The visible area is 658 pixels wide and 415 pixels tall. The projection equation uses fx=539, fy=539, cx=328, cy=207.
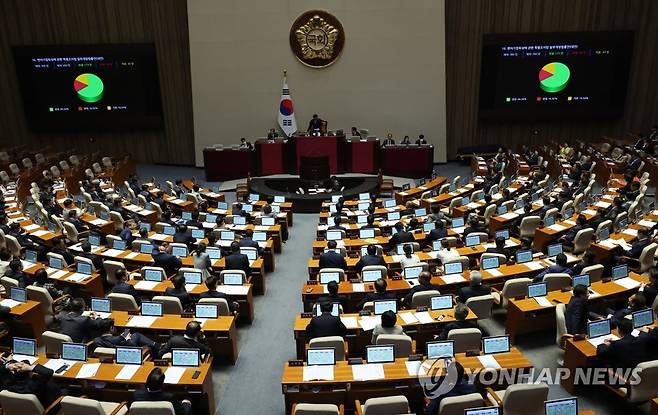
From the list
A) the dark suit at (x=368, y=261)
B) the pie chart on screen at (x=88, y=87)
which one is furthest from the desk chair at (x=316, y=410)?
the pie chart on screen at (x=88, y=87)

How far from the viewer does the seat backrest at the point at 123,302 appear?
8.77 meters

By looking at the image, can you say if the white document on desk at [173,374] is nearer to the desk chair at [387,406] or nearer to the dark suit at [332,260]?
the desk chair at [387,406]

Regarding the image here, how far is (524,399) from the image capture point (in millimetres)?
5848

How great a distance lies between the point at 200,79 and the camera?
22.3m

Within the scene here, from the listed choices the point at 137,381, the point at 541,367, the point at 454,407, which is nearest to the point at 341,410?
the point at 454,407

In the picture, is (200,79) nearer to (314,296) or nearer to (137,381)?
(314,296)

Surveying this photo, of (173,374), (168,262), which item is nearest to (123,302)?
(168,262)

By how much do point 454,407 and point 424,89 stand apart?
18161 millimetres

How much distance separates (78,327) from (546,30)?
20.8m

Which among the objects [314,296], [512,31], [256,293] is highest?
[512,31]

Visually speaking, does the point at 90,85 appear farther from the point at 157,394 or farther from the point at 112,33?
the point at 157,394

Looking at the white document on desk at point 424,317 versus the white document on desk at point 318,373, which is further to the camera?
the white document on desk at point 424,317

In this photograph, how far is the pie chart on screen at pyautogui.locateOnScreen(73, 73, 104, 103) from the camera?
22.8 m

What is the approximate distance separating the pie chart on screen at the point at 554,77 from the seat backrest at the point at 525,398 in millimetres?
18476
